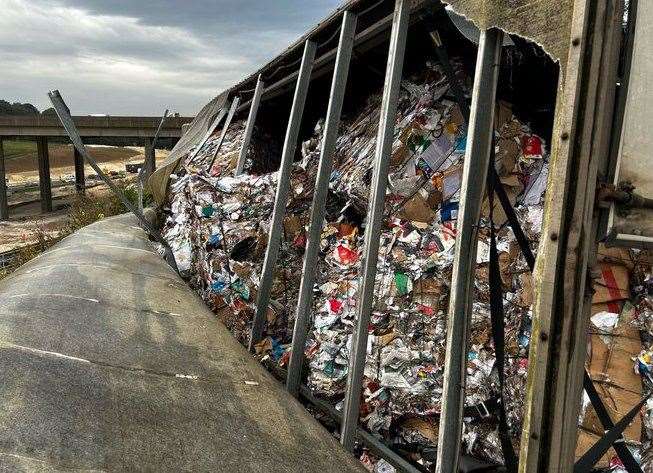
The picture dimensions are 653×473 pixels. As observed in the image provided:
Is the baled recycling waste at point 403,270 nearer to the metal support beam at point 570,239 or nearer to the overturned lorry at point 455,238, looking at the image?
the overturned lorry at point 455,238

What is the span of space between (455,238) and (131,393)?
1.75 meters

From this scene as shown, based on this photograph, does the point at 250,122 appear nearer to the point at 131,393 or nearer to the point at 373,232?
the point at 373,232

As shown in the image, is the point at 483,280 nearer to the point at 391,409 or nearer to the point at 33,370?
the point at 391,409

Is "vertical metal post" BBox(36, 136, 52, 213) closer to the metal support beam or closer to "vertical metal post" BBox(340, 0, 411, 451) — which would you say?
"vertical metal post" BBox(340, 0, 411, 451)

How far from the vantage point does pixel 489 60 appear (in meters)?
1.81

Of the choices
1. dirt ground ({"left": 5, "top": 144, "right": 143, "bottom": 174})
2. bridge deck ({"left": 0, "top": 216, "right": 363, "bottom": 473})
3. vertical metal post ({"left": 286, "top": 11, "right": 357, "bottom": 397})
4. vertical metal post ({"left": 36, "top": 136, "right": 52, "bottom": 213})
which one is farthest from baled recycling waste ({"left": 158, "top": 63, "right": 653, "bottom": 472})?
dirt ground ({"left": 5, "top": 144, "right": 143, "bottom": 174})

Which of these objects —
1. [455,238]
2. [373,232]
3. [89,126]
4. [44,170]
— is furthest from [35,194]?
[455,238]

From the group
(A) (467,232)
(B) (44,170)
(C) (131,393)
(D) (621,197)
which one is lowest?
(C) (131,393)

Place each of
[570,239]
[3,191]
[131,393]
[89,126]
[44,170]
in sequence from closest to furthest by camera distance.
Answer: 1. [570,239]
2. [131,393]
3. [89,126]
4. [3,191]
5. [44,170]

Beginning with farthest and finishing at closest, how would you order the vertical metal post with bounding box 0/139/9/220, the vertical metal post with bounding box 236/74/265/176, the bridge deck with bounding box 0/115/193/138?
the vertical metal post with bounding box 0/139/9/220, the bridge deck with bounding box 0/115/193/138, the vertical metal post with bounding box 236/74/265/176

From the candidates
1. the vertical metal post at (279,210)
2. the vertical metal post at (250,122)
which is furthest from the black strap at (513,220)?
the vertical metal post at (250,122)

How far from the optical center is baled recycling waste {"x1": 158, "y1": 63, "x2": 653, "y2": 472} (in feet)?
10.3

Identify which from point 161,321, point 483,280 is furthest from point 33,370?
point 483,280

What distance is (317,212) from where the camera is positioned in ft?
10.3
